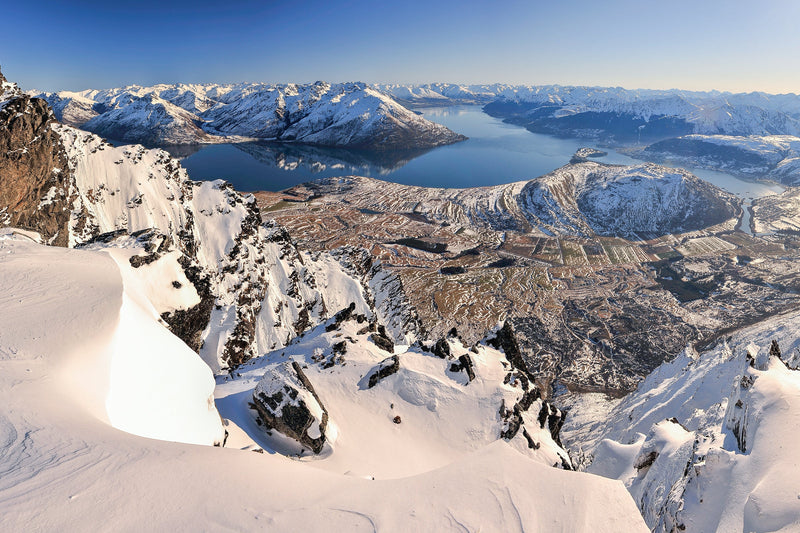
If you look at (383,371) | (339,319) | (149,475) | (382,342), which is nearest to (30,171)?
(339,319)

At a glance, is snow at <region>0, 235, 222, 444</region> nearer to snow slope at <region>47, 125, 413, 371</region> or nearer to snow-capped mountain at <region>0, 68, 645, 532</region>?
snow-capped mountain at <region>0, 68, 645, 532</region>

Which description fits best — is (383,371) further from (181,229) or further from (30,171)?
(181,229)

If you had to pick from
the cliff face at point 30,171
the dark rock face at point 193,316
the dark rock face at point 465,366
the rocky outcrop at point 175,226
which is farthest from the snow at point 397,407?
the cliff face at point 30,171

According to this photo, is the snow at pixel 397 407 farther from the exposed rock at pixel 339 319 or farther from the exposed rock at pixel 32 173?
the exposed rock at pixel 32 173

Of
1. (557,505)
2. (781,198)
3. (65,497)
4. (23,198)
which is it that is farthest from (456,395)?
(781,198)

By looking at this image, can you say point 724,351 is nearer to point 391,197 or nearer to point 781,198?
point 391,197
